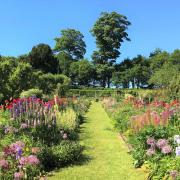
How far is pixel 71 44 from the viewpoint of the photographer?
79.5m

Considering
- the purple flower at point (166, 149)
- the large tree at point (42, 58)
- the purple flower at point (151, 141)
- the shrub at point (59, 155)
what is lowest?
the shrub at point (59, 155)

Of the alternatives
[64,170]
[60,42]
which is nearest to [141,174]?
[64,170]

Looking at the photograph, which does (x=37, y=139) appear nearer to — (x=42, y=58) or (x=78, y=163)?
(x=78, y=163)

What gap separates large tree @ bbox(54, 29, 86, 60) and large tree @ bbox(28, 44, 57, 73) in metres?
8.84

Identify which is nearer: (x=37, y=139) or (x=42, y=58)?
(x=37, y=139)

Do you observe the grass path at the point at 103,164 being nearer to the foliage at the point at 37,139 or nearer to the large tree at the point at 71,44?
the foliage at the point at 37,139

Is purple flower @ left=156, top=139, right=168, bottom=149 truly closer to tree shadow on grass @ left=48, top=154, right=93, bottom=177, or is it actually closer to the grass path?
the grass path

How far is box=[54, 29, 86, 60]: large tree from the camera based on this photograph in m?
79.2

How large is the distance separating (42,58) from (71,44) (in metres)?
11.6

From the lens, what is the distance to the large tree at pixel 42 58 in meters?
69.5

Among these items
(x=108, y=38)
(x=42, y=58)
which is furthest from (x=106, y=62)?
(x=42, y=58)

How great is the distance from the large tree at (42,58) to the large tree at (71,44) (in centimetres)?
884

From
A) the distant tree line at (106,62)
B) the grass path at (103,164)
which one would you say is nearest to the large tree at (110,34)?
the distant tree line at (106,62)

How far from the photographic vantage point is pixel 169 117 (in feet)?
39.1
